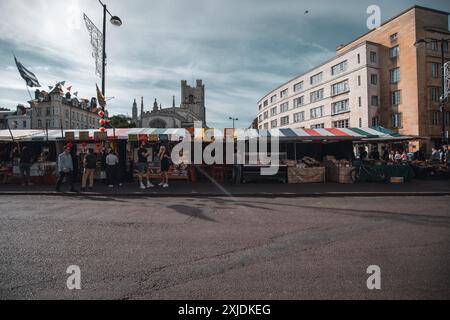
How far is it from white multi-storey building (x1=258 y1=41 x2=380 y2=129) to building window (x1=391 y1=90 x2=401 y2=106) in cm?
199

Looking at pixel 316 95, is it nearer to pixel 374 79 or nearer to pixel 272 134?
pixel 374 79

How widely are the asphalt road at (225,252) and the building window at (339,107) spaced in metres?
38.4

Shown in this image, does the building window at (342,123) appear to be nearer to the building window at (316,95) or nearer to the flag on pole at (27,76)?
the building window at (316,95)

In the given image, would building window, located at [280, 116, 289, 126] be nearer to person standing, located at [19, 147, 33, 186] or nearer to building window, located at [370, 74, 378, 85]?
building window, located at [370, 74, 378, 85]

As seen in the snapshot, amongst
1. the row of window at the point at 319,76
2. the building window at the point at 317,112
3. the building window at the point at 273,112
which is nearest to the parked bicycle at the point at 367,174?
the row of window at the point at 319,76

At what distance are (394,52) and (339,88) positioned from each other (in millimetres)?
8979

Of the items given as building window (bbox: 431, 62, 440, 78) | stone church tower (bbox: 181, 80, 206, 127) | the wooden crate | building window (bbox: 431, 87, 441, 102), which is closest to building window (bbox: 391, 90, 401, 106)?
building window (bbox: 431, 87, 441, 102)

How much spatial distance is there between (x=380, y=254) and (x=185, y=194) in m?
7.42

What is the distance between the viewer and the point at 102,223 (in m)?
5.84

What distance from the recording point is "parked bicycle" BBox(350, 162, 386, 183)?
13.3m

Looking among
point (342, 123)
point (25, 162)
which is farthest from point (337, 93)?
point (25, 162)
